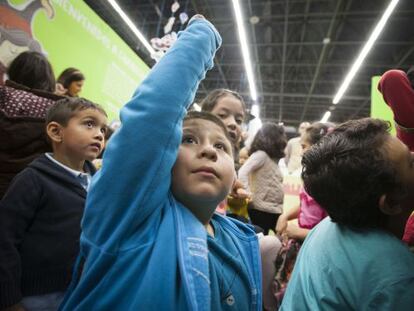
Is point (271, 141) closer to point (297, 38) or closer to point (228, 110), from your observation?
point (228, 110)

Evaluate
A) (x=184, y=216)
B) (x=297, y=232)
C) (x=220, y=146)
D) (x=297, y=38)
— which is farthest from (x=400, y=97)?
(x=297, y=38)

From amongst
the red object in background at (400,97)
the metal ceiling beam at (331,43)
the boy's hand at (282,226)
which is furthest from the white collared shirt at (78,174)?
the metal ceiling beam at (331,43)

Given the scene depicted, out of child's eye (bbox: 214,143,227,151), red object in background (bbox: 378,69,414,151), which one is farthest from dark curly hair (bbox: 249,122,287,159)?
child's eye (bbox: 214,143,227,151)

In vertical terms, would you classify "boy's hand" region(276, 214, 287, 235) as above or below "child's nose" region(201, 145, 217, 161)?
below

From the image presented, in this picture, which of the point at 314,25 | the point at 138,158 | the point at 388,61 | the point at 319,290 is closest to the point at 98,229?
Result: the point at 138,158

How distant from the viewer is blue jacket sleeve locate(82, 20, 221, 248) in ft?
2.17

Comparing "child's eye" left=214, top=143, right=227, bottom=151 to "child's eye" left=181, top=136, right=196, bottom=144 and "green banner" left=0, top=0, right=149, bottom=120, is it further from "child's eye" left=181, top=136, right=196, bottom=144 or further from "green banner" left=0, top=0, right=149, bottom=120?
"green banner" left=0, top=0, right=149, bottom=120

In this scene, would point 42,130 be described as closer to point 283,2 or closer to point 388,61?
point 283,2

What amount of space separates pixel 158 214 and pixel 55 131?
93 centimetres

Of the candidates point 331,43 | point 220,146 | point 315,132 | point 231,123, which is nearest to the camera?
point 220,146

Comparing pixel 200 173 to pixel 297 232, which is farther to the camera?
pixel 297 232

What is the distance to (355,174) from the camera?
0.85 metres

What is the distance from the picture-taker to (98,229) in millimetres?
669

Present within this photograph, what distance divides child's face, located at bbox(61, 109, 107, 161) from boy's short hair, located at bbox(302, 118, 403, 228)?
40.0 inches
